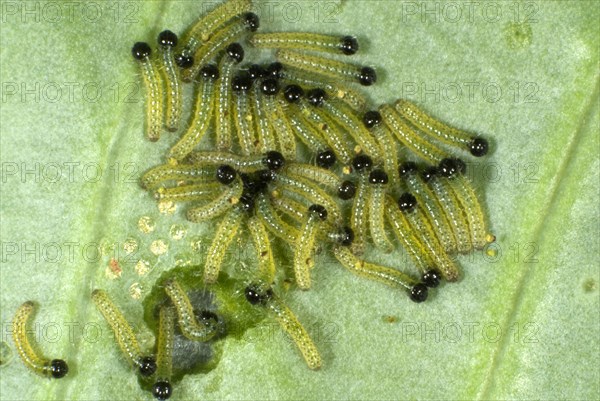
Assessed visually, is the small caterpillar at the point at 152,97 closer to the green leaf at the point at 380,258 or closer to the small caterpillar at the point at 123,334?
the green leaf at the point at 380,258

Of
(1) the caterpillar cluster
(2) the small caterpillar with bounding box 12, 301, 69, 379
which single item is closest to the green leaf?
(2) the small caterpillar with bounding box 12, 301, 69, 379

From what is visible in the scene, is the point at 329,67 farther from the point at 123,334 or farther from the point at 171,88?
the point at 123,334

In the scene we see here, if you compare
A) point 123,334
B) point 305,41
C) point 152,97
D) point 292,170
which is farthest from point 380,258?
point 152,97

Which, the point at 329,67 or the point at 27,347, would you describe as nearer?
the point at 27,347

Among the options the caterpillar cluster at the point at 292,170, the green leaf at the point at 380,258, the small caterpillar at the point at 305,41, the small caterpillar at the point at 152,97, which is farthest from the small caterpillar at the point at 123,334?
the small caterpillar at the point at 305,41

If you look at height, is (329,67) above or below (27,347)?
above
